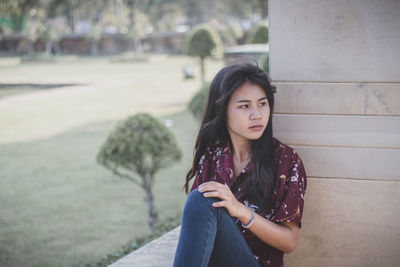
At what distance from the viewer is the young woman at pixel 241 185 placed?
1.51 m

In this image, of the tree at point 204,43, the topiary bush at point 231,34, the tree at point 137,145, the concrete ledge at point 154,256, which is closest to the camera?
the concrete ledge at point 154,256

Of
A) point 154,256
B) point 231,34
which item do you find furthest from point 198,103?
point 231,34

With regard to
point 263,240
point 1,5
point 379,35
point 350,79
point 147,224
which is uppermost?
point 1,5

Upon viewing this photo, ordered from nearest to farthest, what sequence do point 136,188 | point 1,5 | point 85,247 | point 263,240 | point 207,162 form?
point 263,240
point 207,162
point 85,247
point 136,188
point 1,5

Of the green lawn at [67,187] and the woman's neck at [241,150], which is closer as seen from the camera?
the woman's neck at [241,150]

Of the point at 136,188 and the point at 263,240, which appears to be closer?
the point at 263,240

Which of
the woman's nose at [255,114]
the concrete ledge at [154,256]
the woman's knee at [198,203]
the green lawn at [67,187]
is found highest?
the woman's nose at [255,114]

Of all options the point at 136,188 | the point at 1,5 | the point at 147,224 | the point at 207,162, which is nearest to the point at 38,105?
the point at 136,188

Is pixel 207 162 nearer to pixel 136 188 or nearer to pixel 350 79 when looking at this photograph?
pixel 350 79

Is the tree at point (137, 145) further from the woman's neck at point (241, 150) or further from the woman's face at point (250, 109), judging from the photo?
the woman's face at point (250, 109)

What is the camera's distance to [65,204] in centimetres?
460

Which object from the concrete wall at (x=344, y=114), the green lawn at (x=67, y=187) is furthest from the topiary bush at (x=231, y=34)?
the concrete wall at (x=344, y=114)

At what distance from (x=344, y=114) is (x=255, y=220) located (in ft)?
1.99

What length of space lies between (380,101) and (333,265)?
29.3 inches
